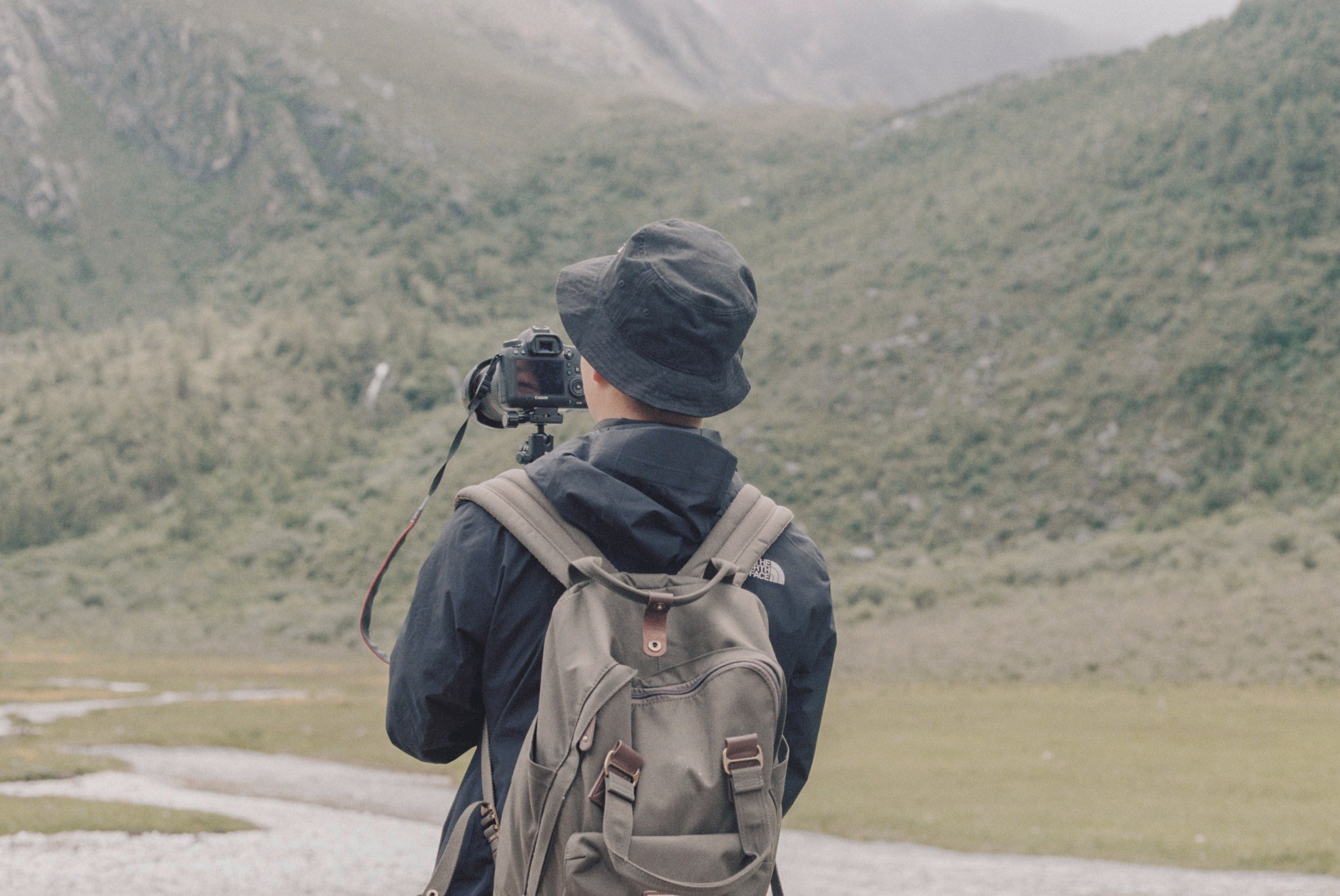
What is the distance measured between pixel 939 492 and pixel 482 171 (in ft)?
243

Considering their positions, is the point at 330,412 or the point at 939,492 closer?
the point at 939,492

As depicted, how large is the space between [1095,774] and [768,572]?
2049 centimetres

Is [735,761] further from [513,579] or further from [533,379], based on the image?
[533,379]

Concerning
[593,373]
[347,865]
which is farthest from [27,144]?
[593,373]

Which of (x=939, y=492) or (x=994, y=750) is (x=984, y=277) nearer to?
(x=939, y=492)

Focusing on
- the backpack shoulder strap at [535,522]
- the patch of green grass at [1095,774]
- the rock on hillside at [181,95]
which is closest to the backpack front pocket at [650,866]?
the backpack shoulder strap at [535,522]

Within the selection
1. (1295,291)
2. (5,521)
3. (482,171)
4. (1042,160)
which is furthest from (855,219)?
(5,521)

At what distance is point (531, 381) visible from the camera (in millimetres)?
3676

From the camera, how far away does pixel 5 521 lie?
77.6 meters

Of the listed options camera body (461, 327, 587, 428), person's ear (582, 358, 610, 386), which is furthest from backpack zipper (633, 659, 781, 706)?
camera body (461, 327, 587, 428)

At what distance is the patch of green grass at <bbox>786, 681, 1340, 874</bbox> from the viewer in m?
16.1

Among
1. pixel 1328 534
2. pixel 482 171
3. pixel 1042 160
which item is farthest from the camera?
pixel 482 171

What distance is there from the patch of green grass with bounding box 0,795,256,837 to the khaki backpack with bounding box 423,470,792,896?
12.6 m

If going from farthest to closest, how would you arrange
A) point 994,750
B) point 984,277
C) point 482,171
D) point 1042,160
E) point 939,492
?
point 482,171 < point 1042,160 < point 984,277 < point 939,492 < point 994,750
